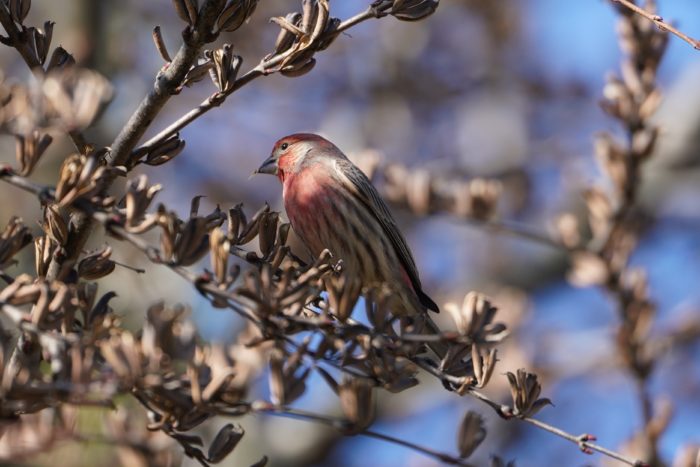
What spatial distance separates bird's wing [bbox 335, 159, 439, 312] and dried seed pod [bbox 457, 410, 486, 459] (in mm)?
2907

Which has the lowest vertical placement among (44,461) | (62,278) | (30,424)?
(44,461)

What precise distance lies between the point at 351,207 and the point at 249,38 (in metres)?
5.68

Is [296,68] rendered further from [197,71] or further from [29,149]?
[29,149]

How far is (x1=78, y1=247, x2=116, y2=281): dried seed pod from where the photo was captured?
8.49 feet

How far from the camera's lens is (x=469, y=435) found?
229 centimetres

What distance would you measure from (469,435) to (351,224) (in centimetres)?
325

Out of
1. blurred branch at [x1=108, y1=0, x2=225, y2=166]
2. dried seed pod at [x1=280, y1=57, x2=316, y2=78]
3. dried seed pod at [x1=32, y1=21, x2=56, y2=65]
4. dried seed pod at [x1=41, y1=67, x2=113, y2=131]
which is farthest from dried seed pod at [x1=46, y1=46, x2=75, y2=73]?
dried seed pod at [x1=280, y1=57, x2=316, y2=78]

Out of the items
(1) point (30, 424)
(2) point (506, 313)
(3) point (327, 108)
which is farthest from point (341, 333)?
(3) point (327, 108)

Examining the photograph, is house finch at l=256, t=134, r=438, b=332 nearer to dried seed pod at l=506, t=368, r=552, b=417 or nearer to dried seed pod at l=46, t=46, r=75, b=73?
dried seed pod at l=506, t=368, r=552, b=417

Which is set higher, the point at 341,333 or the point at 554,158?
the point at 554,158

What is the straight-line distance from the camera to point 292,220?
17.9 feet

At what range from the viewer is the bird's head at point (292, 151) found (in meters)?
6.22

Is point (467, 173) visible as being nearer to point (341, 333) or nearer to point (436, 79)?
point (436, 79)

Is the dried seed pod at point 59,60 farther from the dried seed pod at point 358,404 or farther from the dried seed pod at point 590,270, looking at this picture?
the dried seed pod at point 590,270
